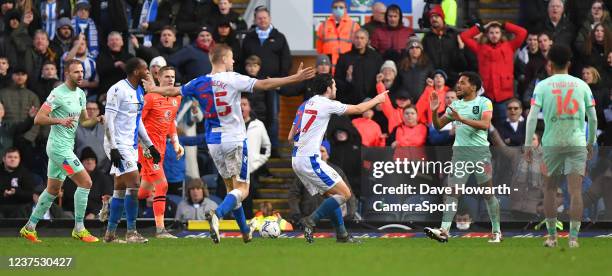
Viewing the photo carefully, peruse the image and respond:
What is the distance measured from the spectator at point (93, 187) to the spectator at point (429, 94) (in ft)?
17.6

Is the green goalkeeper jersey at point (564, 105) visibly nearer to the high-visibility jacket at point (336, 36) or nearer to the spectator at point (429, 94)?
the spectator at point (429, 94)

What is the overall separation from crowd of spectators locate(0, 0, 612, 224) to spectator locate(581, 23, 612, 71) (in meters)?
0.03

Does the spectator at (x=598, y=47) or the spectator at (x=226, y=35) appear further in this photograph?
the spectator at (x=226, y=35)

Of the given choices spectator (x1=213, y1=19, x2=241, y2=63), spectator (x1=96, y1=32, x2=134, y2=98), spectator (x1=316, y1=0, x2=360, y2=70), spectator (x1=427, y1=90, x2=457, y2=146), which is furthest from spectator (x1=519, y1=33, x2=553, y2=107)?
spectator (x1=96, y1=32, x2=134, y2=98)

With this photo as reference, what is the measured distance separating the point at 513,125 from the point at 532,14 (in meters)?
3.45

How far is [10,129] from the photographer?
2466 cm

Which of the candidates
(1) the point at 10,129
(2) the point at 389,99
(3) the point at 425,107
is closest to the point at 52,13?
(1) the point at 10,129

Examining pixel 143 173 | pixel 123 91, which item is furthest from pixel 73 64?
pixel 143 173

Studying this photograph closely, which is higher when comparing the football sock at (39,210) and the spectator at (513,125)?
the spectator at (513,125)

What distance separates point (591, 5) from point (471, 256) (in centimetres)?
1153

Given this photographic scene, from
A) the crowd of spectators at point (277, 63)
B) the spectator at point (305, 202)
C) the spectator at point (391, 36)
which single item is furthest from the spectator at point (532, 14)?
the spectator at point (305, 202)

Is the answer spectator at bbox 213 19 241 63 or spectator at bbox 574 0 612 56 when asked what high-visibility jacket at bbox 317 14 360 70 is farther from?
spectator at bbox 574 0 612 56

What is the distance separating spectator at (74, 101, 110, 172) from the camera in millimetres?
23984

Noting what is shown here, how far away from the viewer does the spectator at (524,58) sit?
2514 cm
